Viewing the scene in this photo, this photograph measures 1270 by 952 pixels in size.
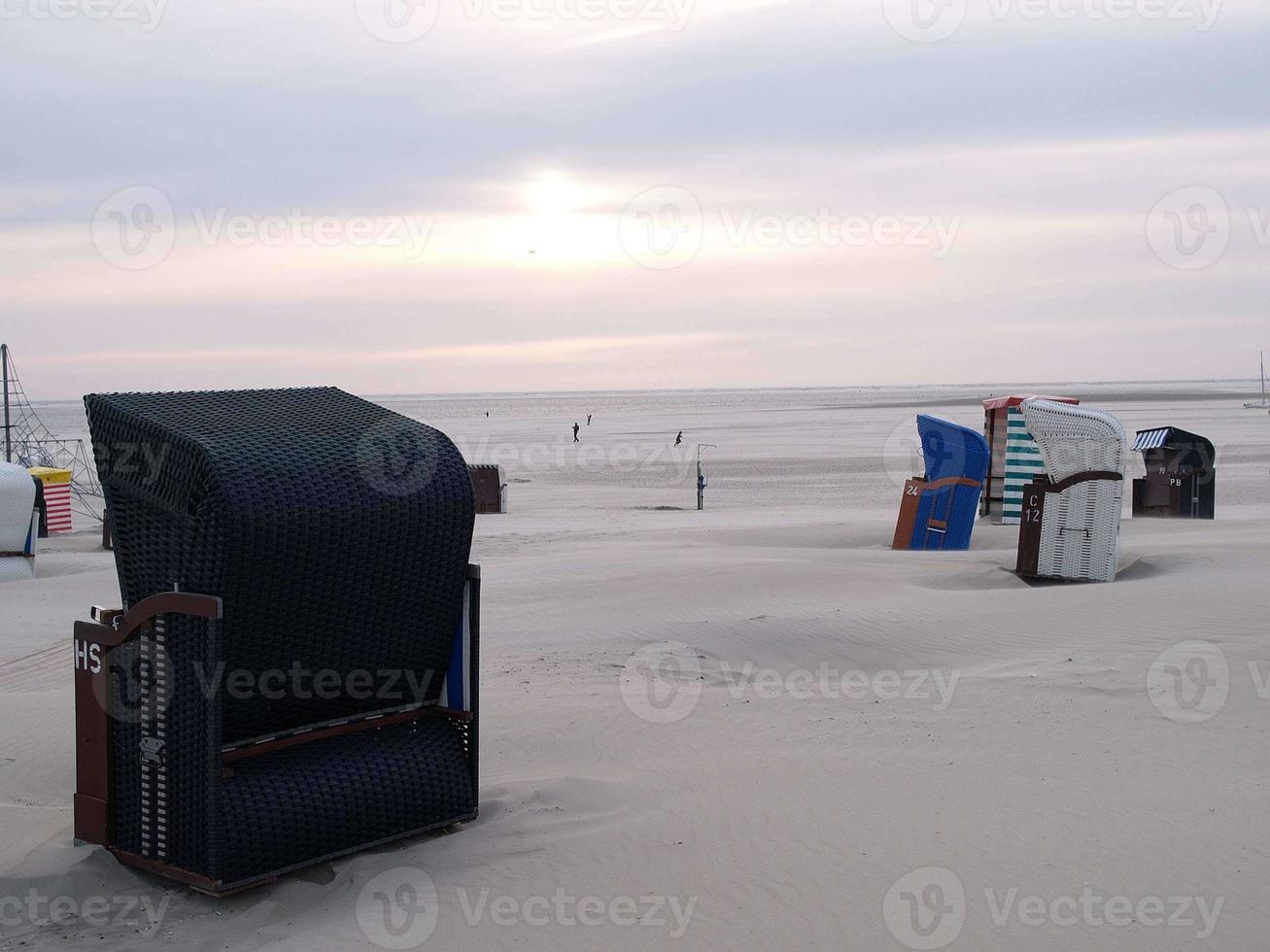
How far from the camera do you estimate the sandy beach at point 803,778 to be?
205 inches

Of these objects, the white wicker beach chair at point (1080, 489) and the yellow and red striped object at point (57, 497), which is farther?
the yellow and red striped object at point (57, 497)

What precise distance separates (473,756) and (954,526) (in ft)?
47.3

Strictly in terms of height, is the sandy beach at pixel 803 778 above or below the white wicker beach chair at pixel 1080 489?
below

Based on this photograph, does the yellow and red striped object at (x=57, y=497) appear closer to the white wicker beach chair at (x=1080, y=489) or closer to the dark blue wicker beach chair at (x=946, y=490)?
the dark blue wicker beach chair at (x=946, y=490)

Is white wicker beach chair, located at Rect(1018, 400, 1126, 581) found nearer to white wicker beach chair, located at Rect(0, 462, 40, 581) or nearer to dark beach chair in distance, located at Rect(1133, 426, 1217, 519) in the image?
dark beach chair in distance, located at Rect(1133, 426, 1217, 519)

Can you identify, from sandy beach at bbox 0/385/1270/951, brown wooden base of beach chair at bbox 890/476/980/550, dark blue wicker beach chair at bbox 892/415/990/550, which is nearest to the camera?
sandy beach at bbox 0/385/1270/951

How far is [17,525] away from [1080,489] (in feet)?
51.0

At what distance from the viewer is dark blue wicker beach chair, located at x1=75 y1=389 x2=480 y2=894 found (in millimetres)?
5402

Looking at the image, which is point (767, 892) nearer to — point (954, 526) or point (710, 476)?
point (954, 526)

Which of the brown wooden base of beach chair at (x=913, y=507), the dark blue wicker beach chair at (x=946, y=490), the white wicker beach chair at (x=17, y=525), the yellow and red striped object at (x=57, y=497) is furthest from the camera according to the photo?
the yellow and red striped object at (x=57, y=497)

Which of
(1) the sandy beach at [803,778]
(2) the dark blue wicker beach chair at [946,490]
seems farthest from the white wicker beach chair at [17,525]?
(2) the dark blue wicker beach chair at [946,490]

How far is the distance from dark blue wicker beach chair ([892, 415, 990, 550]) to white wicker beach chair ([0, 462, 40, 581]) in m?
13.9

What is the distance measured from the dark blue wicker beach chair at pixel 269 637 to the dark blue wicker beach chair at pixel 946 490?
561 inches

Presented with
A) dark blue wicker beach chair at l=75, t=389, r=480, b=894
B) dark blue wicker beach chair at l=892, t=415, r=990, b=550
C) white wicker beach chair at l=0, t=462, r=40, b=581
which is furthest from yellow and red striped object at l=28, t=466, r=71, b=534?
dark blue wicker beach chair at l=75, t=389, r=480, b=894
